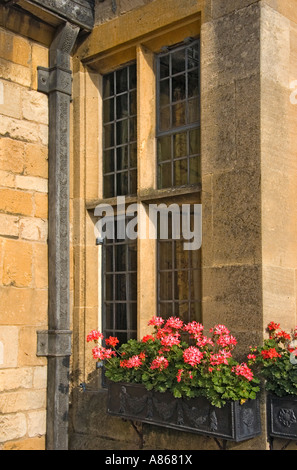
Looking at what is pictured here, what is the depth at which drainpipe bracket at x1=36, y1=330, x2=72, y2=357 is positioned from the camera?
5758 millimetres

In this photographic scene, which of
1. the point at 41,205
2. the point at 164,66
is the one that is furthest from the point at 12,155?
the point at 164,66

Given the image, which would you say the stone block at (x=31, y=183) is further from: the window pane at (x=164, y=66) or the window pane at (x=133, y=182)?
the window pane at (x=164, y=66)

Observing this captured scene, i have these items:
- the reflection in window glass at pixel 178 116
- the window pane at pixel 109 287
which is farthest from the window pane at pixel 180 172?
the window pane at pixel 109 287

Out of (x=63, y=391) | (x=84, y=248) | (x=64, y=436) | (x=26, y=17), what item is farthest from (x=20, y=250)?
(x=26, y=17)

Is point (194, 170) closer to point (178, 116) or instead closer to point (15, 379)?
point (178, 116)

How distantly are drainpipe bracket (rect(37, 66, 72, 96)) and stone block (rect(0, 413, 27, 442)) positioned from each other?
2.83m

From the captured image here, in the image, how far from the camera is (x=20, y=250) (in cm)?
572

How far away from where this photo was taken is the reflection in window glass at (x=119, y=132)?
20.1 feet

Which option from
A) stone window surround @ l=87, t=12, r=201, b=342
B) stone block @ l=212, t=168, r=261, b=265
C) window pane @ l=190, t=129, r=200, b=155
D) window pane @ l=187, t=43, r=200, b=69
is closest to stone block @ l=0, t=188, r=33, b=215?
stone window surround @ l=87, t=12, r=201, b=342

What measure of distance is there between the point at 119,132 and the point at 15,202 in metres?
1.21

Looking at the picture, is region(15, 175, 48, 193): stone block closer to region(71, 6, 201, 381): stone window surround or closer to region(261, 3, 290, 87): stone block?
region(71, 6, 201, 381): stone window surround

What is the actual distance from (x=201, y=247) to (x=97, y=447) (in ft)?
6.60

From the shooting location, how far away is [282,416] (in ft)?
14.9
